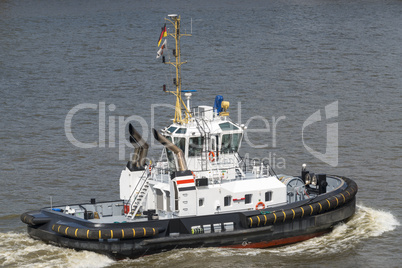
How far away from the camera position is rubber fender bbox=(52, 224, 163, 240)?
18.8 meters

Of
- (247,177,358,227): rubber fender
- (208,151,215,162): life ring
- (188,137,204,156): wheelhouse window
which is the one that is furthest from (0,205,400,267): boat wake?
(188,137,204,156): wheelhouse window

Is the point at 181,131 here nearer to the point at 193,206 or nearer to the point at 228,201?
the point at 193,206

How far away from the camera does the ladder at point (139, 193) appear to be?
20.8m

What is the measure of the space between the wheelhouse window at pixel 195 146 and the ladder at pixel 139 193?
1.49 metres

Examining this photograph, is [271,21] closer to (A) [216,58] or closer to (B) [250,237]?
(A) [216,58]

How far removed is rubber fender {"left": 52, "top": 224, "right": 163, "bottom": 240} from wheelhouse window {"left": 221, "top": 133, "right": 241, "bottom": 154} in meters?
3.55

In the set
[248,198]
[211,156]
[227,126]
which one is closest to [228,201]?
[248,198]

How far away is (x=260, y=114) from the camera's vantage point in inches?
1361

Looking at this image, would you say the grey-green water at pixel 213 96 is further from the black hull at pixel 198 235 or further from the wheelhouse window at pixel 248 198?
the wheelhouse window at pixel 248 198

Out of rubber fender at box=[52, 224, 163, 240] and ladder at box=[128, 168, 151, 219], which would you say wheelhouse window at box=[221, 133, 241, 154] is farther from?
rubber fender at box=[52, 224, 163, 240]

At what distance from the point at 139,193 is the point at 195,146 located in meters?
2.18

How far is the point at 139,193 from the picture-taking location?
68.4 ft

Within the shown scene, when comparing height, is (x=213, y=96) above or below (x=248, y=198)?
above

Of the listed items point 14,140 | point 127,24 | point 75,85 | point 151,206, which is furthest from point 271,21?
point 151,206
